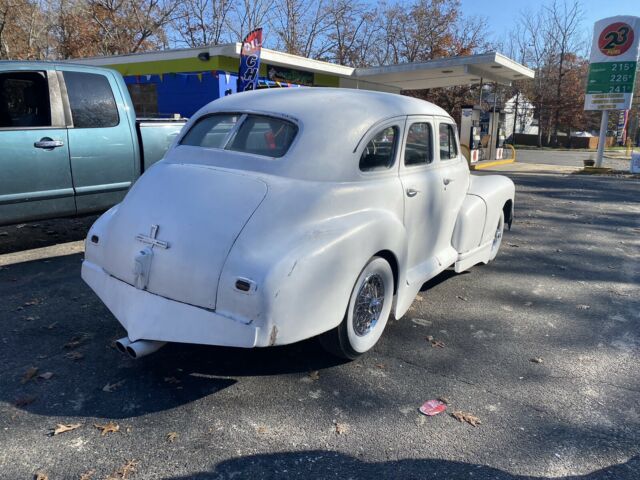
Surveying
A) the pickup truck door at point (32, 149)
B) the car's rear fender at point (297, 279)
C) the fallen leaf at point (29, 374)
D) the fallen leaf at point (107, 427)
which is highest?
the pickup truck door at point (32, 149)

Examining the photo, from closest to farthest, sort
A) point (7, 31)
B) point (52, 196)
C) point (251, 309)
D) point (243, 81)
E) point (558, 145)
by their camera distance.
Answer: point (251, 309) < point (52, 196) < point (243, 81) < point (7, 31) < point (558, 145)

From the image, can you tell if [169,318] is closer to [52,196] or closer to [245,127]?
[245,127]

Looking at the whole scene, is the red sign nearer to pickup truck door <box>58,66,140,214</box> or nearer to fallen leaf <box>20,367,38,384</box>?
pickup truck door <box>58,66,140,214</box>

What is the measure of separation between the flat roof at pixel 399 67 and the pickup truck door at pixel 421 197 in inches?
402

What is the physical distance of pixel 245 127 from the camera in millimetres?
3875

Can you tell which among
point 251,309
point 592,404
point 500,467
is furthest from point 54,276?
point 592,404

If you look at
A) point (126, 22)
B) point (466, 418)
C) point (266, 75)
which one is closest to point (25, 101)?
point (466, 418)

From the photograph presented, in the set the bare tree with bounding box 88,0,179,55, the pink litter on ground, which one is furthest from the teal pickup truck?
the bare tree with bounding box 88,0,179,55

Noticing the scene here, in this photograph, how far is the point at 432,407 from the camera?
10.2ft

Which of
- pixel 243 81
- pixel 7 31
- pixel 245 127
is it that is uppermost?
pixel 7 31

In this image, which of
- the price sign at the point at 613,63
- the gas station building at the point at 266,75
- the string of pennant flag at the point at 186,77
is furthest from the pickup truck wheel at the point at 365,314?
the price sign at the point at 613,63

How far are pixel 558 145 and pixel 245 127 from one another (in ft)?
158

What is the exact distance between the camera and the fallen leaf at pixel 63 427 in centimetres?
275

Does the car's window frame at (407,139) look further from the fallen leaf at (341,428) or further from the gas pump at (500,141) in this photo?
the gas pump at (500,141)
